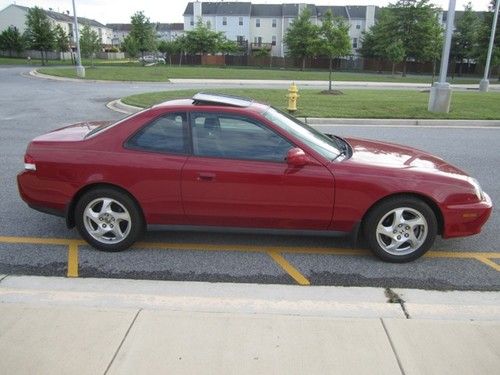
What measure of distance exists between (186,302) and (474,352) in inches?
75.3

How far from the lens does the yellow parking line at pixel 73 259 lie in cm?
391

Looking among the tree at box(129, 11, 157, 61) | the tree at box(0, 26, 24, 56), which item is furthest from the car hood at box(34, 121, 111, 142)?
the tree at box(0, 26, 24, 56)

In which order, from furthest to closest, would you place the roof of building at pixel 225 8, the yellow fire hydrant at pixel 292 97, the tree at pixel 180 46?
the roof of building at pixel 225 8 < the tree at pixel 180 46 < the yellow fire hydrant at pixel 292 97

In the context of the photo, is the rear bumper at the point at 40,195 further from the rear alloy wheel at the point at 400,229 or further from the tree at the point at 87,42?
the tree at the point at 87,42

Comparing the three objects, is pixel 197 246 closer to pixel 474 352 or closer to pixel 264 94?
pixel 474 352

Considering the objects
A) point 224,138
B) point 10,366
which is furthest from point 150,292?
point 224,138

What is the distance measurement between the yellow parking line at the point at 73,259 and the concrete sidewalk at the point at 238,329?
16 cm

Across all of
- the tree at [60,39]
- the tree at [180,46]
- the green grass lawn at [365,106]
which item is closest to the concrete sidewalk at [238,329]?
the green grass lawn at [365,106]

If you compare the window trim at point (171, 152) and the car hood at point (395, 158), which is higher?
the window trim at point (171, 152)

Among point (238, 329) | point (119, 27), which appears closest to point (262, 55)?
point (238, 329)

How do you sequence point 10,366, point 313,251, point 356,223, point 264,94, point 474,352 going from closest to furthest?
1. point 10,366
2. point 474,352
3. point 356,223
4. point 313,251
5. point 264,94

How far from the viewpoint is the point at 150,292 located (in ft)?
11.8

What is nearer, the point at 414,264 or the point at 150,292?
the point at 150,292

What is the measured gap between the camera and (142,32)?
4678 cm
